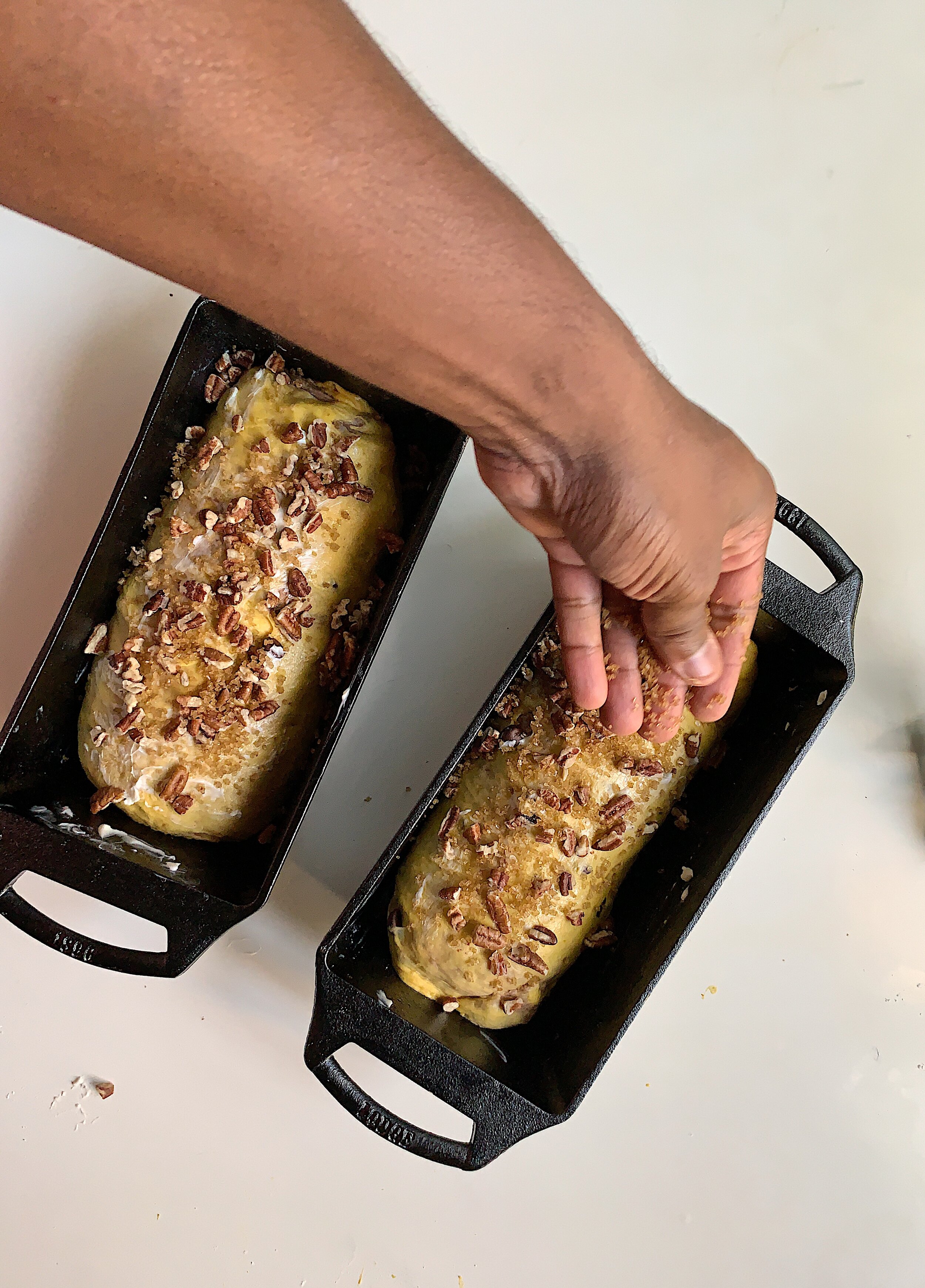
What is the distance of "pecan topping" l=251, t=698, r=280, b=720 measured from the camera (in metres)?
1.16

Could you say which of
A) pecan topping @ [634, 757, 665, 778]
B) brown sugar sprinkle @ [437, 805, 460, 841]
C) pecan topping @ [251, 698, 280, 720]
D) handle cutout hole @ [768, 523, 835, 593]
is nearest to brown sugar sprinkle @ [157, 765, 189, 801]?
pecan topping @ [251, 698, 280, 720]

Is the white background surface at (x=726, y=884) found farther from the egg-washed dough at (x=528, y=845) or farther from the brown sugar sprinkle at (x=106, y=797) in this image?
the brown sugar sprinkle at (x=106, y=797)

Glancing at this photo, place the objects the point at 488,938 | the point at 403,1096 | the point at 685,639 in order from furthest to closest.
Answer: the point at 403,1096
the point at 488,938
the point at 685,639

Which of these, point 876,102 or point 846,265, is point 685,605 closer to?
point 846,265

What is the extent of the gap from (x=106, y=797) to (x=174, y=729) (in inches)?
5.5

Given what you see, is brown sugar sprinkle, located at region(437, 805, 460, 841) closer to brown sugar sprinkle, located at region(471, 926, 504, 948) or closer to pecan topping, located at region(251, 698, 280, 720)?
brown sugar sprinkle, located at region(471, 926, 504, 948)

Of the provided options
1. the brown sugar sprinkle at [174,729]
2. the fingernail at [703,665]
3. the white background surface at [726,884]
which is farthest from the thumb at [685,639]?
the brown sugar sprinkle at [174,729]

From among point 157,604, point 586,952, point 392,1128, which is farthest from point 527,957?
point 157,604

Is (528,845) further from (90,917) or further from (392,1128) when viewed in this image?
(90,917)

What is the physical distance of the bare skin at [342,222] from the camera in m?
0.48

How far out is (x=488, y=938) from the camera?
1129 millimetres

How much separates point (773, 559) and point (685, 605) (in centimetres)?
46

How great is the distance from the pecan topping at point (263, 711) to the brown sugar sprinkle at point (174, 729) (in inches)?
3.8

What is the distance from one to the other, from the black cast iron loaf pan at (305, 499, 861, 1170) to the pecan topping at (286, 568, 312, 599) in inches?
11.6
